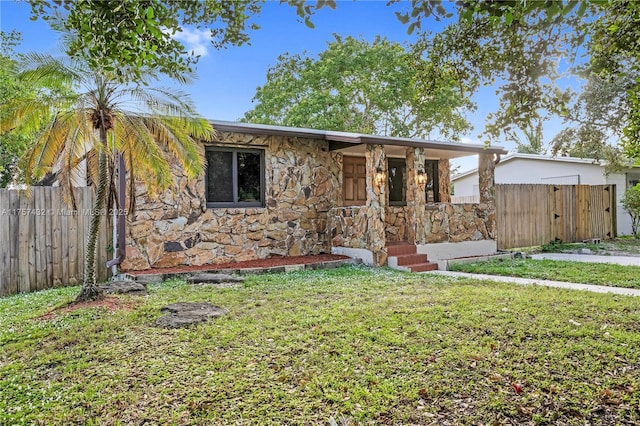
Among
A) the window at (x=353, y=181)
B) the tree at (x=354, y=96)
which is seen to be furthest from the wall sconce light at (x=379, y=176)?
the tree at (x=354, y=96)

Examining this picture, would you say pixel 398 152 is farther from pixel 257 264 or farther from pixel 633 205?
pixel 633 205

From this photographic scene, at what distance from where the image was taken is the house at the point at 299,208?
8898 millimetres

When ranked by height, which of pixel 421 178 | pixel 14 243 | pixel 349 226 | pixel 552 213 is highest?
pixel 421 178

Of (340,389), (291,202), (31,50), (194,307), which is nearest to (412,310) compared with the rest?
(340,389)

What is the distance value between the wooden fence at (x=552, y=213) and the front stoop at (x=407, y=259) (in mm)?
3872

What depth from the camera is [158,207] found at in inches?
343

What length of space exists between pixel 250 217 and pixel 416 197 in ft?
13.2

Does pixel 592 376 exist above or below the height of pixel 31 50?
below

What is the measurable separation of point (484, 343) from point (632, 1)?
10.4 feet

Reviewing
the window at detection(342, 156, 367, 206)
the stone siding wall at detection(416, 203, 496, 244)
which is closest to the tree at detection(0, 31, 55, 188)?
the window at detection(342, 156, 367, 206)

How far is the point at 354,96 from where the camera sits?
2088 cm

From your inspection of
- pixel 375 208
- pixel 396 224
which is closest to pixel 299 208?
pixel 375 208

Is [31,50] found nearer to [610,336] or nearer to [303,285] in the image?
[303,285]

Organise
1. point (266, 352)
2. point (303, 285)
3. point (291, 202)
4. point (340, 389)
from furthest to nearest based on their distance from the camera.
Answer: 1. point (291, 202)
2. point (303, 285)
3. point (266, 352)
4. point (340, 389)
